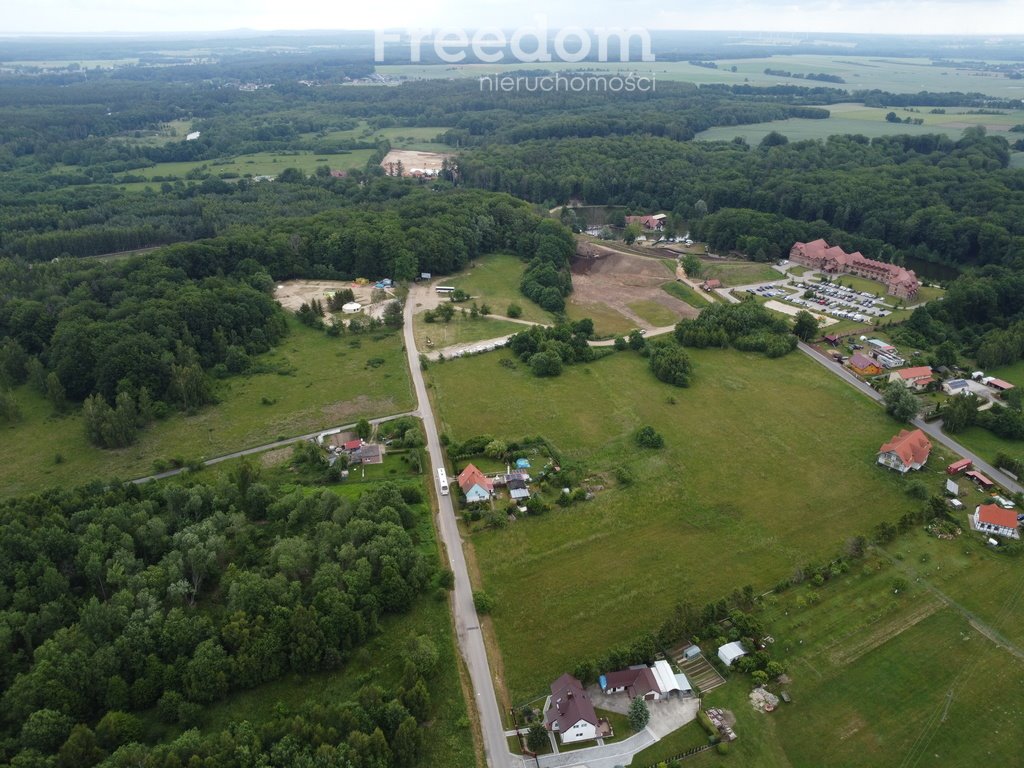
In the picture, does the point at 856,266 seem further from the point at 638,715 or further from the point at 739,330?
the point at 638,715

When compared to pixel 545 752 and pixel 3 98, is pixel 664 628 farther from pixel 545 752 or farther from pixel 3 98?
pixel 3 98

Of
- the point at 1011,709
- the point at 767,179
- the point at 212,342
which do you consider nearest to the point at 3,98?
the point at 212,342

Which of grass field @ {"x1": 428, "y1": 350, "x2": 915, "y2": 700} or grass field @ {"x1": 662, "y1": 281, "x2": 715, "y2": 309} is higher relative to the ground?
grass field @ {"x1": 662, "y1": 281, "x2": 715, "y2": 309}

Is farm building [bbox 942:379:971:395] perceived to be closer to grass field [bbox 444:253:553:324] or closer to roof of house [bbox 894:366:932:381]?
roof of house [bbox 894:366:932:381]

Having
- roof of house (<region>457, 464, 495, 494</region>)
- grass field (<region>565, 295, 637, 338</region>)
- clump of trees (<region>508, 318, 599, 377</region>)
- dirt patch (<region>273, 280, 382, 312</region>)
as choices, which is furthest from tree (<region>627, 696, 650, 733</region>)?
dirt patch (<region>273, 280, 382, 312</region>)

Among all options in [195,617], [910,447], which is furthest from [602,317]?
[195,617]

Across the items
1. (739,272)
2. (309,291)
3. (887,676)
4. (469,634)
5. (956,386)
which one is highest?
(739,272)
